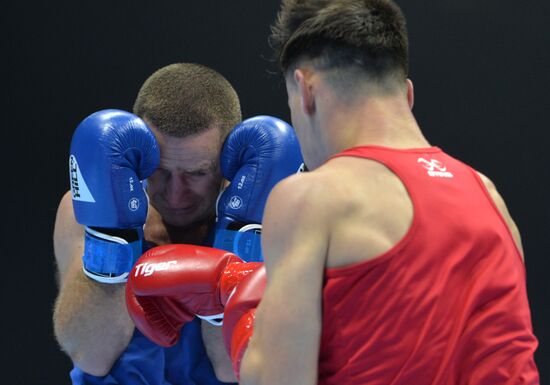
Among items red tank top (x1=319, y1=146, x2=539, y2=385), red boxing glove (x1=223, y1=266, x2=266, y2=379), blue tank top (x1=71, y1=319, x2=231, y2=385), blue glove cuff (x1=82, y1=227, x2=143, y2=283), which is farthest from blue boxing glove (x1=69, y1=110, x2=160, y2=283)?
red tank top (x1=319, y1=146, x2=539, y2=385)

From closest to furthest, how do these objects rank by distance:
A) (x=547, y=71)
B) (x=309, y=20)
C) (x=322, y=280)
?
1. (x=322, y=280)
2. (x=309, y=20)
3. (x=547, y=71)

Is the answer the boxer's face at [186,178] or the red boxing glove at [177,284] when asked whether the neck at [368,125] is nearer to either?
the red boxing glove at [177,284]

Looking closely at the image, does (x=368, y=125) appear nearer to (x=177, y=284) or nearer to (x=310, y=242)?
(x=310, y=242)

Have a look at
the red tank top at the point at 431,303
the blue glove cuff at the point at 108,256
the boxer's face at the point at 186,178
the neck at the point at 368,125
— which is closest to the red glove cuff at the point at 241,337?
the red tank top at the point at 431,303

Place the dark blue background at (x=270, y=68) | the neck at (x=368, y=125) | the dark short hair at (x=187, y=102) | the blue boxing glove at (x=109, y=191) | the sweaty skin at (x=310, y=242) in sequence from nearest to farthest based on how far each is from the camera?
the sweaty skin at (x=310, y=242) < the neck at (x=368, y=125) < the blue boxing glove at (x=109, y=191) < the dark short hair at (x=187, y=102) < the dark blue background at (x=270, y=68)

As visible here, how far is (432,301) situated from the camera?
1.20 metres

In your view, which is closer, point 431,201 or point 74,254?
point 431,201

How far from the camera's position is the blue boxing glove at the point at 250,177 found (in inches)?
80.6

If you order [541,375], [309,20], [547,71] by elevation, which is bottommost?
[541,375]

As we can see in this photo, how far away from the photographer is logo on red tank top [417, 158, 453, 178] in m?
1.26

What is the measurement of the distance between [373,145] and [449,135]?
174cm

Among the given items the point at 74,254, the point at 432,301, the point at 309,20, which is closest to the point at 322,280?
the point at 432,301

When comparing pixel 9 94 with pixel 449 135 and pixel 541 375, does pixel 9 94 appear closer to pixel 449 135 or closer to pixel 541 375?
pixel 449 135

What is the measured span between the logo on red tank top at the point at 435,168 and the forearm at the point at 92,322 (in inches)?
40.5
